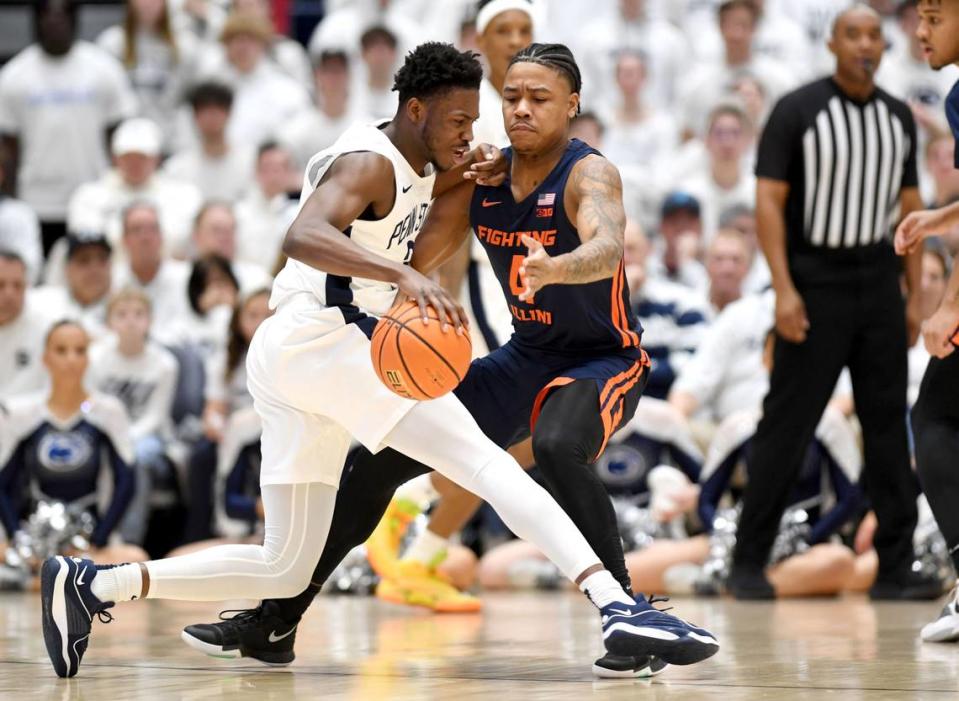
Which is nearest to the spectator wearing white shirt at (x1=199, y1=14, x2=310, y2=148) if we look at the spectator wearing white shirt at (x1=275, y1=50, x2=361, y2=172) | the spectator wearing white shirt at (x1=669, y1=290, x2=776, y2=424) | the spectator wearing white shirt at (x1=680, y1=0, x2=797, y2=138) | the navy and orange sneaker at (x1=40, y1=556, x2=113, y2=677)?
→ the spectator wearing white shirt at (x1=275, y1=50, x2=361, y2=172)

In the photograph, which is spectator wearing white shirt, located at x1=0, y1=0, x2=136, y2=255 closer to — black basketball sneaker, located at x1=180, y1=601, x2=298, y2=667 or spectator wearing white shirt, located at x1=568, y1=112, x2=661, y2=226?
spectator wearing white shirt, located at x1=568, y1=112, x2=661, y2=226

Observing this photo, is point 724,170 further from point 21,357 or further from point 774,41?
point 21,357

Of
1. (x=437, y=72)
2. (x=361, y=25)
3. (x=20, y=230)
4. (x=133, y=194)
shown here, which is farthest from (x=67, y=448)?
(x=361, y=25)

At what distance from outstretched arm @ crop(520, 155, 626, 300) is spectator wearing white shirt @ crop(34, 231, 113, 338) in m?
6.29

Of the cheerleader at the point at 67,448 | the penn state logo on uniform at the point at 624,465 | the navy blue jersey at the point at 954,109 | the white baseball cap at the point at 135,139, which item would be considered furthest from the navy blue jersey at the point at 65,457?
the navy blue jersey at the point at 954,109

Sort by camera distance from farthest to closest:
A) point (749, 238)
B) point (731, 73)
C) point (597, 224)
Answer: point (731, 73)
point (749, 238)
point (597, 224)

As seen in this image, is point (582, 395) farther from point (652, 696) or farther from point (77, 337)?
point (77, 337)

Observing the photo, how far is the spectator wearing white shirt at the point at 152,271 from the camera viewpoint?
36.6ft

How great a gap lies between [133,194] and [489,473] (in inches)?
309

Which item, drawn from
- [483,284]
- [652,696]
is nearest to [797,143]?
[483,284]

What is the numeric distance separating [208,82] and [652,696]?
880 cm

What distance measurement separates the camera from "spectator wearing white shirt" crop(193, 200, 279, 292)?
36.6ft

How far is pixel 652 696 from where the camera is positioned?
457 cm

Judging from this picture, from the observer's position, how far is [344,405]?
5.09m
